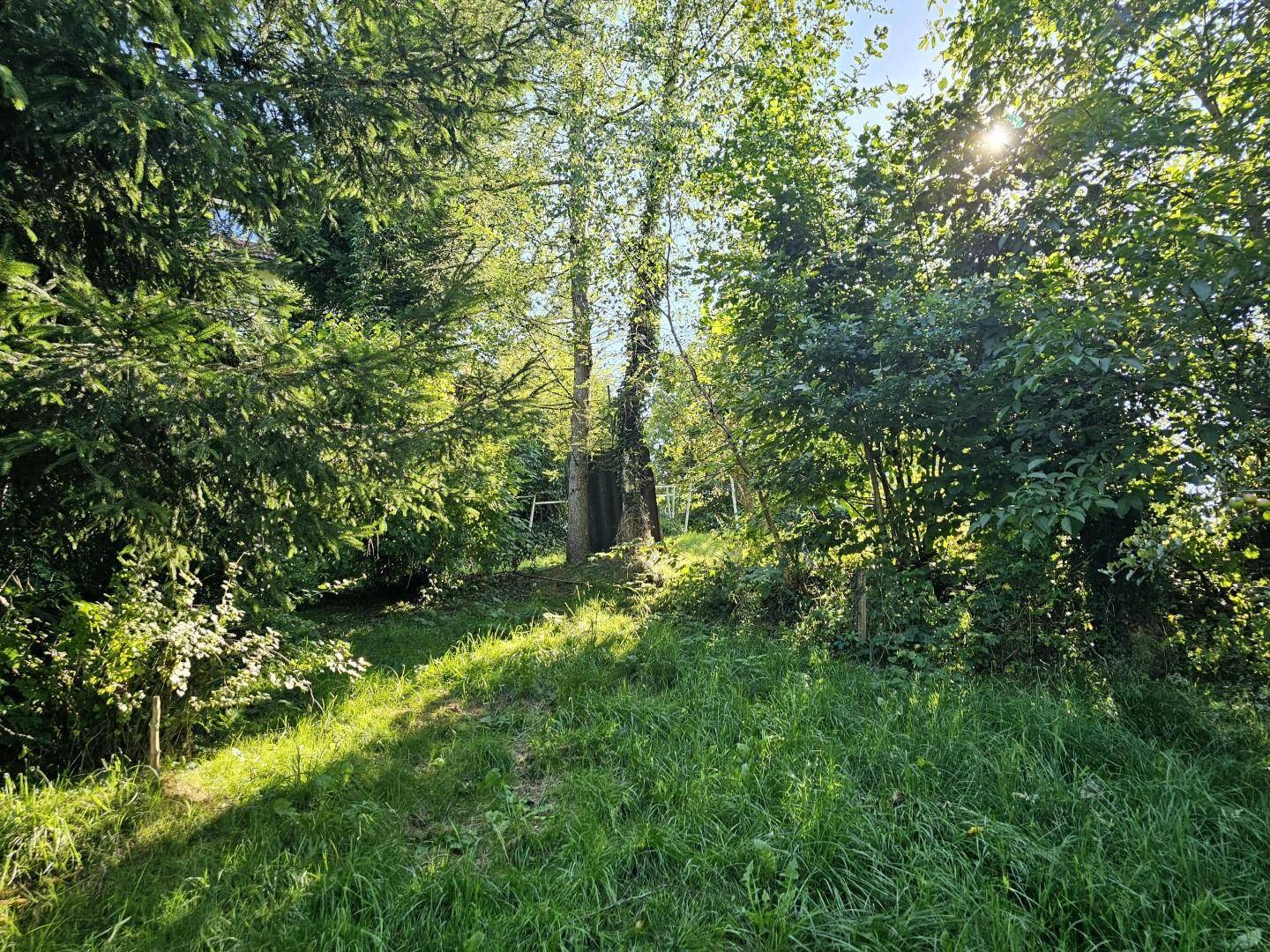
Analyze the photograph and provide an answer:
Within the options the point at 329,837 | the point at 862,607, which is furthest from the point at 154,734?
the point at 862,607

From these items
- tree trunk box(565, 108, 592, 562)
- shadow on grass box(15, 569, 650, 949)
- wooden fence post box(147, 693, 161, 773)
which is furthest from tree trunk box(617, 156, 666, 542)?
wooden fence post box(147, 693, 161, 773)

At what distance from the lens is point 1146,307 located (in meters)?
→ 3.10

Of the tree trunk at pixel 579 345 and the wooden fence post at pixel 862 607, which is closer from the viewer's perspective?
the wooden fence post at pixel 862 607

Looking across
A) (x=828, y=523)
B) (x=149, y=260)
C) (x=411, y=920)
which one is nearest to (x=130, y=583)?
(x=149, y=260)

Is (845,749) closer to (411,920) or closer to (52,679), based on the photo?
(411,920)

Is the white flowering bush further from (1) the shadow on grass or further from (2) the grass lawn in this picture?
(1) the shadow on grass

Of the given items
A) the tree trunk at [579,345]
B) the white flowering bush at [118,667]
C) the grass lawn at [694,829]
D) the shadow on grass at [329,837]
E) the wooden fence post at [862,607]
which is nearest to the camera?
the grass lawn at [694,829]

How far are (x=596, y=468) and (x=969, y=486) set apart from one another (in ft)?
21.0

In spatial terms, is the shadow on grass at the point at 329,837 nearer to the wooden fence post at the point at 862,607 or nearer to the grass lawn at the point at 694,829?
the grass lawn at the point at 694,829

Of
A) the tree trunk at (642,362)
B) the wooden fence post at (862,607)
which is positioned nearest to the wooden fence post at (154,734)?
the wooden fence post at (862,607)

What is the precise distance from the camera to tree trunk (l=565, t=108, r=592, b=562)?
6.78 meters

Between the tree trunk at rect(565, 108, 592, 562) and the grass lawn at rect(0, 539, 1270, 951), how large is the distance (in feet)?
16.2

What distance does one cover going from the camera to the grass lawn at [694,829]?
1.96 metres

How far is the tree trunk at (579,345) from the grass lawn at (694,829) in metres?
4.95
